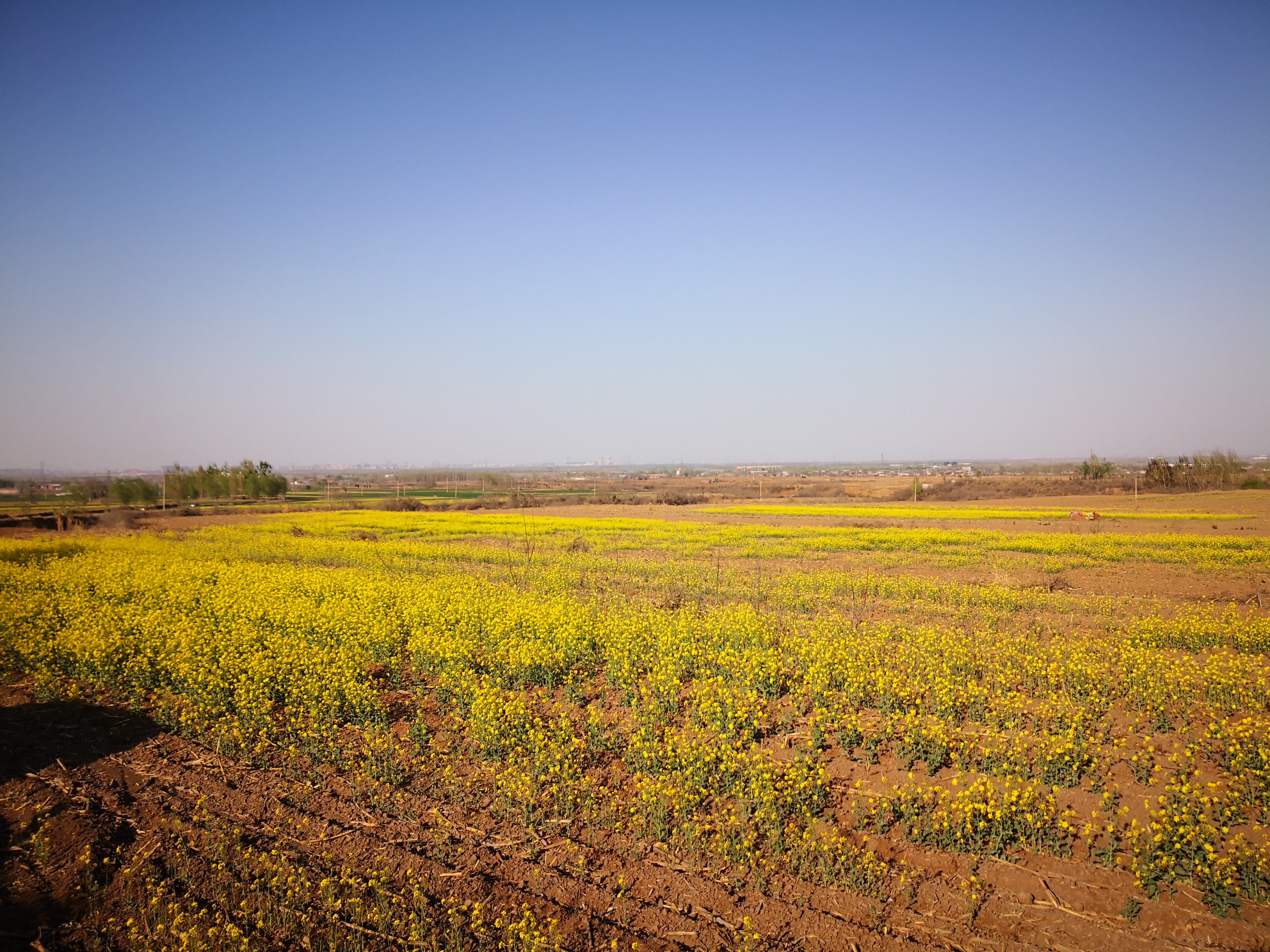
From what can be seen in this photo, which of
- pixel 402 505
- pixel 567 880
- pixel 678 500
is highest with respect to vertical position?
pixel 402 505

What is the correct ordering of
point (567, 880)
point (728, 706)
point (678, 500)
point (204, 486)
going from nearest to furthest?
point (567, 880)
point (728, 706)
point (678, 500)
point (204, 486)

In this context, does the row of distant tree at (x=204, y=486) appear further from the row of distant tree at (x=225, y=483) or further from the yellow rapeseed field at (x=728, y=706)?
the yellow rapeseed field at (x=728, y=706)

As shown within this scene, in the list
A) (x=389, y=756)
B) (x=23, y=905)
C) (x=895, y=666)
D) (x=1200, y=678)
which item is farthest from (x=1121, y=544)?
(x=23, y=905)

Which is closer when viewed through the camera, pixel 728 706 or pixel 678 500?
pixel 728 706

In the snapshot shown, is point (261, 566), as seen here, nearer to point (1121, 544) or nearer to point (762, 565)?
point (762, 565)

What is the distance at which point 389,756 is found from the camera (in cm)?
731

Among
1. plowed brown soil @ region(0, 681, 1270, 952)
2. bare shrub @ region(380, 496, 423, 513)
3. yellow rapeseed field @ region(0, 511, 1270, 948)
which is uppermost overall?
bare shrub @ region(380, 496, 423, 513)

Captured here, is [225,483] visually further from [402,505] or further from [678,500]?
[678,500]

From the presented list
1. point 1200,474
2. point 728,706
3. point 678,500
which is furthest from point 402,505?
point 1200,474

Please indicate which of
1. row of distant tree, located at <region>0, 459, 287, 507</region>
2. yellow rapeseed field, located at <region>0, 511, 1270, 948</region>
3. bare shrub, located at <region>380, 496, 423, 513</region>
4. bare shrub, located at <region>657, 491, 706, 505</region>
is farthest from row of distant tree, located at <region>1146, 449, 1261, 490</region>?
row of distant tree, located at <region>0, 459, 287, 507</region>

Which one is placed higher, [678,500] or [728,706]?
[728,706]

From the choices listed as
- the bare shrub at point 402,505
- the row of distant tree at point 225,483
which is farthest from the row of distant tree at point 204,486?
the bare shrub at point 402,505

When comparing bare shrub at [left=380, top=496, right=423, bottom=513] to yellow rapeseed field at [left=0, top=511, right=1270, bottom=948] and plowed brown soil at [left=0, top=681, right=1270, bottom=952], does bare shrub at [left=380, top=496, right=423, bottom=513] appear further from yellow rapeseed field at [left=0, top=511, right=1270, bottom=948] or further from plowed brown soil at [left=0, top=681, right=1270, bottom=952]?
plowed brown soil at [left=0, top=681, right=1270, bottom=952]

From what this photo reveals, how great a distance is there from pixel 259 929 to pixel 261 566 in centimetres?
1524
